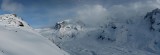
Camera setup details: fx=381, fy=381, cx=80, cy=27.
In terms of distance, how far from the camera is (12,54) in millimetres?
46562

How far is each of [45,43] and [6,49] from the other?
1730 centimetres

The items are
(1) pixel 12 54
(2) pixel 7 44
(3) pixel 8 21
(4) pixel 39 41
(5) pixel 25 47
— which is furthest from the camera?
(3) pixel 8 21

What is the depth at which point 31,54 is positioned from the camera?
170ft

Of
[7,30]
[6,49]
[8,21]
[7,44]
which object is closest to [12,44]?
[7,44]

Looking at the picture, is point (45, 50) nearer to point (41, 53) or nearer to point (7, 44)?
point (41, 53)

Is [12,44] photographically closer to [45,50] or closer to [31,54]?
[31,54]

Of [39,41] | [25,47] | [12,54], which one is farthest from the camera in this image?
[39,41]

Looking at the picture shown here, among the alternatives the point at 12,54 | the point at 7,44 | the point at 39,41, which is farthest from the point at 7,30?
the point at 12,54

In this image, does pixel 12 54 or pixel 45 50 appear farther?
A: pixel 45 50

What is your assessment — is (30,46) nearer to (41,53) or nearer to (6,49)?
(41,53)

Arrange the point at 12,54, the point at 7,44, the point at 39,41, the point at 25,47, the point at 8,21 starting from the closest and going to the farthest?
1. the point at 12,54
2. the point at 7,44
3. the point at 25,47
4. the point at 39,41
5. the point at 8,21

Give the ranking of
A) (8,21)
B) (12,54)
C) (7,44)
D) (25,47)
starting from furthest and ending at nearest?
(8,21) < (25,47) < (7,44) < (12,54)

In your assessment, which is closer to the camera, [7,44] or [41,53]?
[7,44]

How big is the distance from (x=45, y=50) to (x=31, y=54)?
763cm
